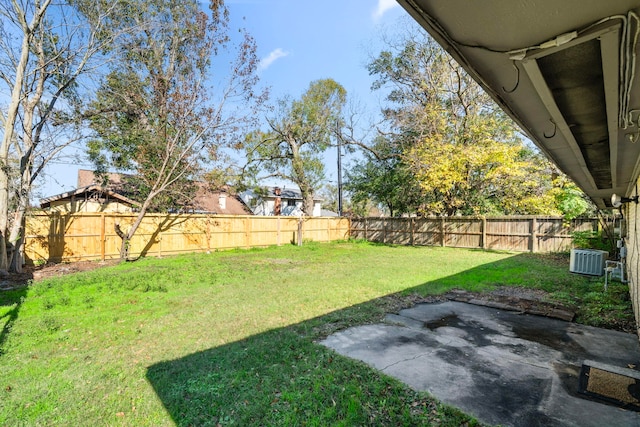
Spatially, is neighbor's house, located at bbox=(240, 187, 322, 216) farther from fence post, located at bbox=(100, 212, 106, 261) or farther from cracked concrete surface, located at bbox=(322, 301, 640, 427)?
cracked concrete surface, located at bbox=(322, 301, 640, 427)

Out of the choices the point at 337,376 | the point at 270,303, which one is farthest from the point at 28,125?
the point at 337,376

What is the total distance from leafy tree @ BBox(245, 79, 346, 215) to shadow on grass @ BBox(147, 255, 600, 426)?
57.1 ft

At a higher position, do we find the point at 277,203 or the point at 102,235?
the point at 277,203

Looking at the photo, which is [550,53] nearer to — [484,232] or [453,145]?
[453,145]

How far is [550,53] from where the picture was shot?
1.16 m

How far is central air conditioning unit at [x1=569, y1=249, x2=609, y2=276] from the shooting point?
7301 mm

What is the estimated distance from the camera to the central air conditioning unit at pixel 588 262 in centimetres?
730

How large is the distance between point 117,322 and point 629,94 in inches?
218

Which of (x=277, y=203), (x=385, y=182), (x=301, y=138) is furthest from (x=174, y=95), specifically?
(x=277, y=203)

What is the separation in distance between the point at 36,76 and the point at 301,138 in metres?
14.2

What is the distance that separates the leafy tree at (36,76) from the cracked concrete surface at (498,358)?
876 cm

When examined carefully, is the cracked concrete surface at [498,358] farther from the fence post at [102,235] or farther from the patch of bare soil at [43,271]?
the fence post at [102,235]

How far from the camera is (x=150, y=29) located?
10727 millimetres

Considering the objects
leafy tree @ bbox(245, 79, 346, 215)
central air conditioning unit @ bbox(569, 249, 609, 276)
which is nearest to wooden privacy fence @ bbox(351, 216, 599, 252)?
central air conditioning unit @ bbox(569, 249, 609, 276)
